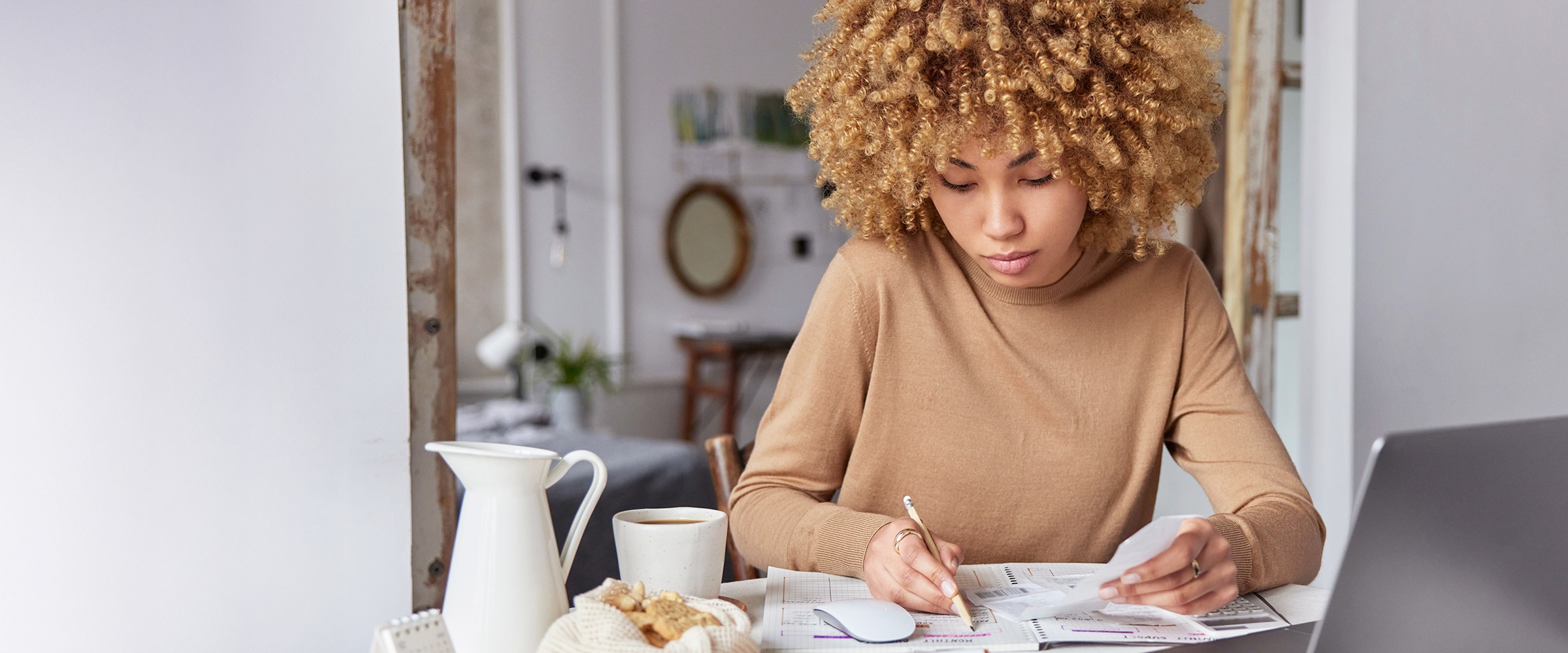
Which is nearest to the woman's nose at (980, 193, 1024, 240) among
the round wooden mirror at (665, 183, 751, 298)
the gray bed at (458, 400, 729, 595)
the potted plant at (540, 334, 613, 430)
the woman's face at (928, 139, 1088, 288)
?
the woman's face at (928, 139, 1088, 288)

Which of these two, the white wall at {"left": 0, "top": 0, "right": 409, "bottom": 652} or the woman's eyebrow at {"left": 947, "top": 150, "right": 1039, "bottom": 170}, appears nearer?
the woman's eyebrow at {"left": 947, "top": 150, "right": 1039, "bottom": 170}

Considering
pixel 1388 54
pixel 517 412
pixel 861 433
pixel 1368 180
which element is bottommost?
pixel 517 412

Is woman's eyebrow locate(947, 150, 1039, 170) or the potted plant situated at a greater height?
woman's eyebrow locate(947, 150, 1039, 170)

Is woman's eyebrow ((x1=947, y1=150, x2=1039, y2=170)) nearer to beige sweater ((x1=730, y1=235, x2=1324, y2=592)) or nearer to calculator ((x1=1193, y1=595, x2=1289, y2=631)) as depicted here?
beige sweater ((x1=730, y1=235, x2=1324, y2=592))

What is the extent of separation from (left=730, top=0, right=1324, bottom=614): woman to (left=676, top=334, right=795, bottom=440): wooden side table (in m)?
3.29

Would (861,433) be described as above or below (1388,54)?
below

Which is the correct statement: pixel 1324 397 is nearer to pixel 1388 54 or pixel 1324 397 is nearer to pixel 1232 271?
pixel 1232 271

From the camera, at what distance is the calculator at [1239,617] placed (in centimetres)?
95

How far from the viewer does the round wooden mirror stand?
486cm

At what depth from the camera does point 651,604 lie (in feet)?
2.68

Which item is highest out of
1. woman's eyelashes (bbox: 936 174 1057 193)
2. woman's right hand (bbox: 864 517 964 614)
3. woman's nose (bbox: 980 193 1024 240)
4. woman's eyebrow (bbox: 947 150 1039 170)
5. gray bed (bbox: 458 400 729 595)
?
woman's eyebrow (bbox: 947 150 1039 170)

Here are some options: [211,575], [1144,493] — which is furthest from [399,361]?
[1144,493]

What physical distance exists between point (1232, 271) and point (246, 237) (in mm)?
2043

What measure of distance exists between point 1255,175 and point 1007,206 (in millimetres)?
1523
